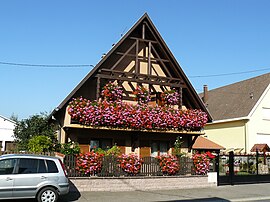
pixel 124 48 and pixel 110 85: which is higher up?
pixel 124 48

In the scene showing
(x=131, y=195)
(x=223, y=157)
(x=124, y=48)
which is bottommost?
(x=131, y=195)

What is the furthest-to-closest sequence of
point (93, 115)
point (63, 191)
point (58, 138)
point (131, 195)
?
point (58, 138) → point (93, 115) → point (131, 195) → point (63, 191)

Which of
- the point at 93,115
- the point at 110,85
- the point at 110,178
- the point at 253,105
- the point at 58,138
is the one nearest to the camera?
the point at 110,178

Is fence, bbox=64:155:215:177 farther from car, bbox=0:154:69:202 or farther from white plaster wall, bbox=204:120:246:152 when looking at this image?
white plaster wall, bbox=204:120:246:152

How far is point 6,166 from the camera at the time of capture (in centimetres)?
1049

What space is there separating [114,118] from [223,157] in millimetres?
6497

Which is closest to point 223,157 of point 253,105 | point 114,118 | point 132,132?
point 132,132

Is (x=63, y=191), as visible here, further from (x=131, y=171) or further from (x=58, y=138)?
(x=58, y=138)

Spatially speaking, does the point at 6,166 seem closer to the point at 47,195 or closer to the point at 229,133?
the point at 47,195

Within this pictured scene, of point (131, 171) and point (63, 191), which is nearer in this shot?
point (63, 191)

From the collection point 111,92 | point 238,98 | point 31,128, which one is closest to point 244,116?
point 238,98

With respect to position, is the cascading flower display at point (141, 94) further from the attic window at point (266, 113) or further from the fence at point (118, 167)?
the attic window at point (266, 113)

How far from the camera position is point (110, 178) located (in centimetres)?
1423

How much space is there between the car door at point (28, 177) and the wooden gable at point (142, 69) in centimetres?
641
